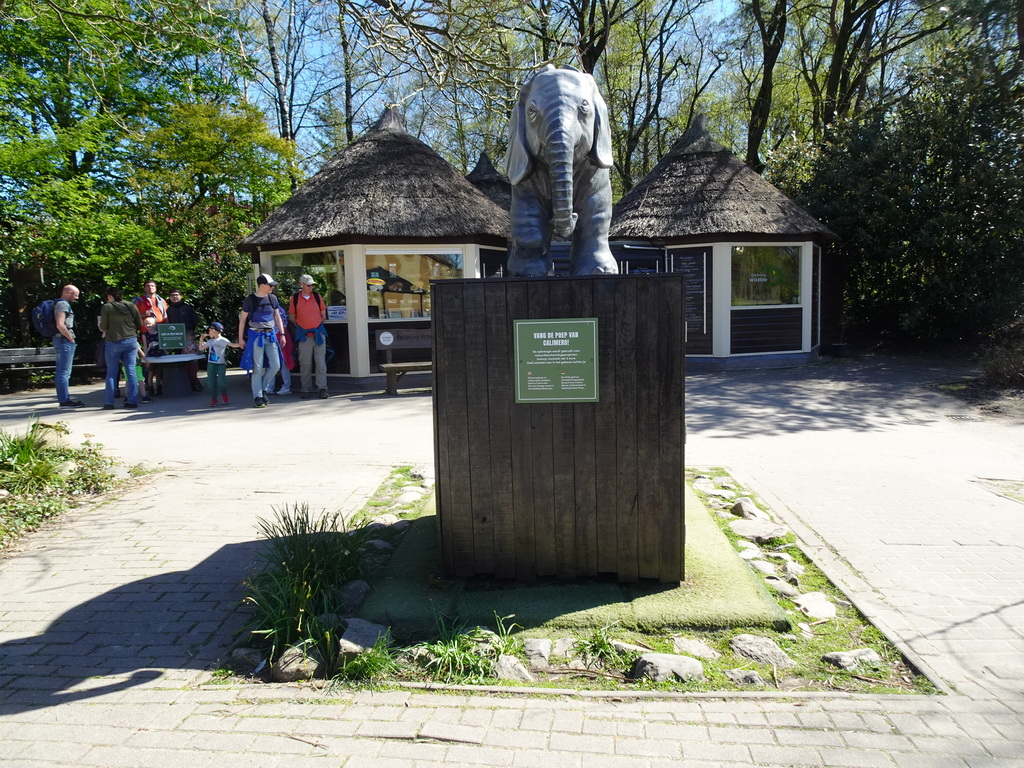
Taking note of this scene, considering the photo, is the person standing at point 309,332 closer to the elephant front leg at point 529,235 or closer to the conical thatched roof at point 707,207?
the conical thatched roof at point 707,207

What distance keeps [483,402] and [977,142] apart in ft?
48.7

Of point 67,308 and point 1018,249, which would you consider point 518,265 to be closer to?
point 67,308

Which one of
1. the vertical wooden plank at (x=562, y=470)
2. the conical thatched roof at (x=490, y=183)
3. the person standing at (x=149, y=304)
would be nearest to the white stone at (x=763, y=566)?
the vertical wooden plank at (x=562, y=470)

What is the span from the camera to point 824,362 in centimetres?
1530

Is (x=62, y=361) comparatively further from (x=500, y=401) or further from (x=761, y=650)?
(x=761, y=650)

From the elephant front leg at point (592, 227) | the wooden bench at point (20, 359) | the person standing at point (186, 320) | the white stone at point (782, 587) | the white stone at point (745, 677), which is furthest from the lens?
the wooden bench at point (20, 359)

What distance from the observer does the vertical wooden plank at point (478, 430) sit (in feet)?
12.4

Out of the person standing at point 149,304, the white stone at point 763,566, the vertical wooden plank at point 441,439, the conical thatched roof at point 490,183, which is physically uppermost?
the conical thatched roof at point 490,183

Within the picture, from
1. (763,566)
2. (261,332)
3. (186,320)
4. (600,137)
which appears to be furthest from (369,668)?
(186,320)

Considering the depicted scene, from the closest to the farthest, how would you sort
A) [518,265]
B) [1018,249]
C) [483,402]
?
[483,402], [518,265], [1018,249]

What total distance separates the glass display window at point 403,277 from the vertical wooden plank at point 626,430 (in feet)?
30.1

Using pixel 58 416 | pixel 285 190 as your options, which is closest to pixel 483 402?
pixel 58 416

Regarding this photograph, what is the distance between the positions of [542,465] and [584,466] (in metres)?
0.22

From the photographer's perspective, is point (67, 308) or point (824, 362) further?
point (824, 362)
